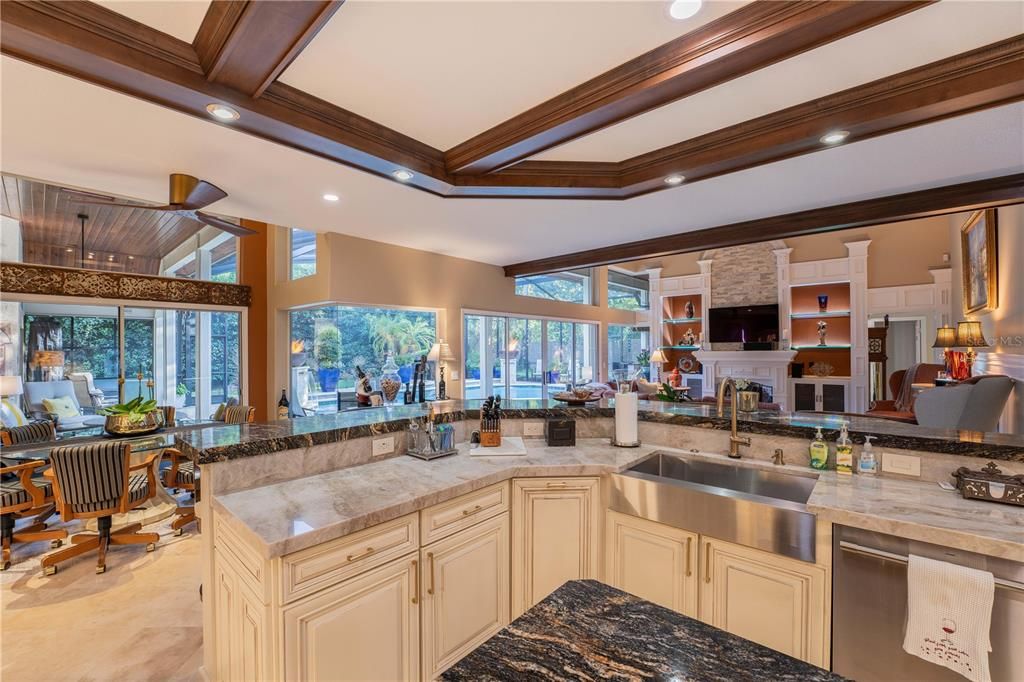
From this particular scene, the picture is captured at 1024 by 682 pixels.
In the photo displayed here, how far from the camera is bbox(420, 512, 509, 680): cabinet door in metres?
1.83

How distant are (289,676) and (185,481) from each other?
3.33 meters

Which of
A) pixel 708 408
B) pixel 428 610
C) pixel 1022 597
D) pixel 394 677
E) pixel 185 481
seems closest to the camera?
pixel 1022 597

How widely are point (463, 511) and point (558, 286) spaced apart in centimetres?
670

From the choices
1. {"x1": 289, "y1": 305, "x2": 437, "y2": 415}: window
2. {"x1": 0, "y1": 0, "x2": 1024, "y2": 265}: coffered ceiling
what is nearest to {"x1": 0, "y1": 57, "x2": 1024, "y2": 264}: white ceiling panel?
{"x1": 0, "y1": 0, "x2": 1024, "y2": 265}: coffered ceiling

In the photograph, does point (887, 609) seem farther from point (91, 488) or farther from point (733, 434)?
point (91, 488)

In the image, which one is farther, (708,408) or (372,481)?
(708,408)

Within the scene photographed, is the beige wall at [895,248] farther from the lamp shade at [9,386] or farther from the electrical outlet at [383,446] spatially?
the lamp shade at [9,386]

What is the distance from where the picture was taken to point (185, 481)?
12.8 feet

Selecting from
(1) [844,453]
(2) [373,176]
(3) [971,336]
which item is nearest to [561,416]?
(1) [844,453]

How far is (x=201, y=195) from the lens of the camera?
3.07 metres

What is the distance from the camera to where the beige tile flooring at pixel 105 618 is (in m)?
2.19

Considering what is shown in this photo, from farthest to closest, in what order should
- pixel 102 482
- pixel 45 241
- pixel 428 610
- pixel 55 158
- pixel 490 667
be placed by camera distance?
pixel 45 241 < pixel 102 482 < pixel 55 158 < pixel 428 610 < pixel 490 667

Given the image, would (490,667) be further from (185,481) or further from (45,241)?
(45,241)

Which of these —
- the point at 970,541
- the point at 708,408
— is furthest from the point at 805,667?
the point at 708,408
